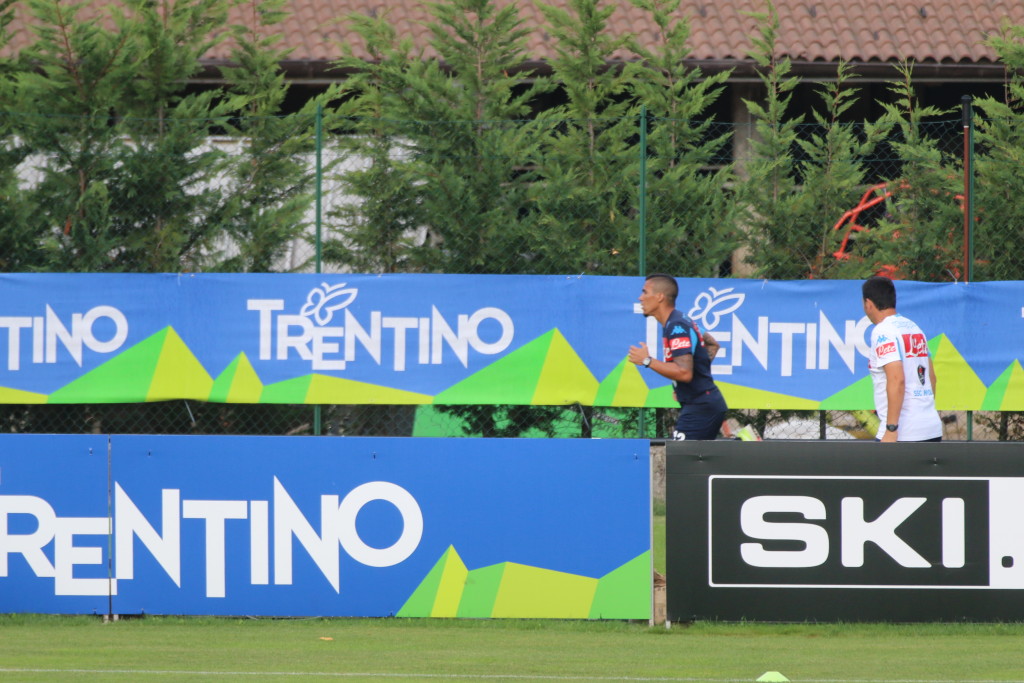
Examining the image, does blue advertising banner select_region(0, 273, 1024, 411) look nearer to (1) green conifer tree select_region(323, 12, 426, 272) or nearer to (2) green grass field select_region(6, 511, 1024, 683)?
(1) green conifer tree select_region(323, 12, 426, 272)

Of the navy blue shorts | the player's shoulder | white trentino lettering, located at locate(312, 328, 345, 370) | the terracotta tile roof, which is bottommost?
the navy blue shorts

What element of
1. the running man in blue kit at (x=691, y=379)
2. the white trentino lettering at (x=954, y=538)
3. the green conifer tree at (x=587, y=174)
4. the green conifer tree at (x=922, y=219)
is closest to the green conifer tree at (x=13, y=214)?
the green conifer tree at (x=587, y=174)

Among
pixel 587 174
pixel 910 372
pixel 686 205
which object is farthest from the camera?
pixel 587 174

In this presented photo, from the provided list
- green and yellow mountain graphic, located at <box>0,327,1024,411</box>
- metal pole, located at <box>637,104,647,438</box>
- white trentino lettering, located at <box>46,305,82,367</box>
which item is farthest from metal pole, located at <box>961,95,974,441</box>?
white trentino lettering, located at <box>46,305,82,367</box>

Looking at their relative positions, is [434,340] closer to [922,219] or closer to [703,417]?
[703,417]

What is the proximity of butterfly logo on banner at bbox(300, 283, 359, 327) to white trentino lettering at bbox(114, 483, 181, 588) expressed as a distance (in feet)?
9.53

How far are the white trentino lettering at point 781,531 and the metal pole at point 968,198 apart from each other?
3808mm

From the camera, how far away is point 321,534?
22.4ft

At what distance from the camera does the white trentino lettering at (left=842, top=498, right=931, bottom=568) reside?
6.68 m

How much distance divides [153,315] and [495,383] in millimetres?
2629

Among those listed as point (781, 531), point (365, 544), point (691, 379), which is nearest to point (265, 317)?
point (365, 544)

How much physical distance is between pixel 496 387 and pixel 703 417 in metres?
2.29

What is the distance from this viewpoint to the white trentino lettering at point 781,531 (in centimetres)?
672

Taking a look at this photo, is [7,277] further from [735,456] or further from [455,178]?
[735,456]
